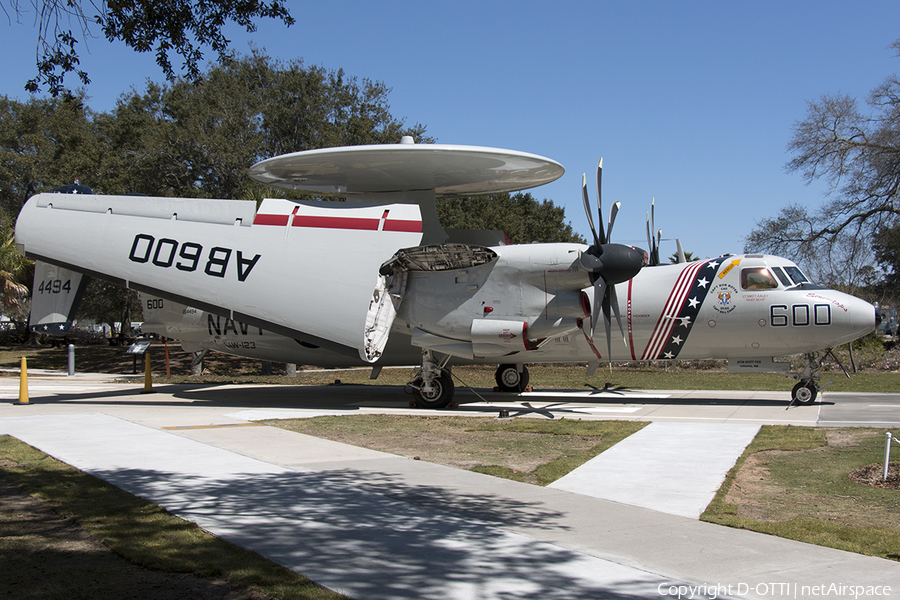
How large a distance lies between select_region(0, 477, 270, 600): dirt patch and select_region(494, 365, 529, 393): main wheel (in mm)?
13998

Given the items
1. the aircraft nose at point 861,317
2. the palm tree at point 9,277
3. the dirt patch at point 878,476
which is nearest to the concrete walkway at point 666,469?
the dirt patch at point 878,476

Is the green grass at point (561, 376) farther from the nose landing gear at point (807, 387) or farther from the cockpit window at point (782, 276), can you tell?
the cockpit window at point (782, 276)

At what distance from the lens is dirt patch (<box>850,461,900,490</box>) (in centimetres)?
739

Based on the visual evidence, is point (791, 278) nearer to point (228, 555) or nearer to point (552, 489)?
point (552, 489)

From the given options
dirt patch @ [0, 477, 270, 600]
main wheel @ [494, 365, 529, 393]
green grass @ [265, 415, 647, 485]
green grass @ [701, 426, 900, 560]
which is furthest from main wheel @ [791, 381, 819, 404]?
dirt patch @ [0, 477, 270, 600]

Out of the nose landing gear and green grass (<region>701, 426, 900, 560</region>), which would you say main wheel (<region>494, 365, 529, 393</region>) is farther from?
green grass (<region>701, 426, 900, 560</region>)

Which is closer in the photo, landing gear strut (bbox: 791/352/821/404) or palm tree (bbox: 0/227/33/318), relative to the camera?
landing gear strut (bbox: 791/352/821/404)

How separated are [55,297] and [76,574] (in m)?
14.9

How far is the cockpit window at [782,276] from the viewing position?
15023 millimetres

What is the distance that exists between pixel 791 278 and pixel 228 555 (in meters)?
14.0

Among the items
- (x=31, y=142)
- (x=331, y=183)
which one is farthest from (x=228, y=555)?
(x=31, y=142)

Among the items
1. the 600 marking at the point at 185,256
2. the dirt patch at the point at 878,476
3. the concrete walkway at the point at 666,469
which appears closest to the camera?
the concrete walkway at the point at 666,469

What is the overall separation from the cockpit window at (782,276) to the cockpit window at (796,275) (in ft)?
0.45

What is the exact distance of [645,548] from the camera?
525cm
